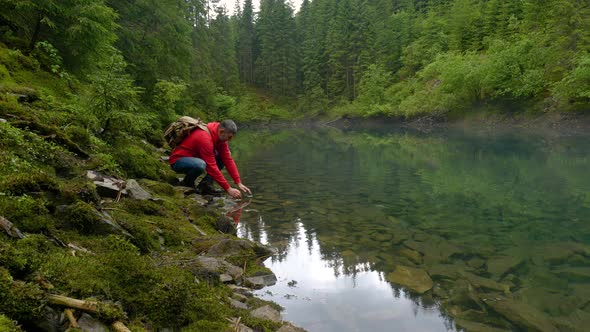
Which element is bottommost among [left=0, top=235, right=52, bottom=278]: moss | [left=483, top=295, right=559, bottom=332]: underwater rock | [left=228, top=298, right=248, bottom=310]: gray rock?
[left=483, top=295, right=559, bottom=332]: underwater rock

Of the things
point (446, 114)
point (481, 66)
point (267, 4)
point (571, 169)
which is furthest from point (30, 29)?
point (267, 4)

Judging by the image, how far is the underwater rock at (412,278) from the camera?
18.2ft

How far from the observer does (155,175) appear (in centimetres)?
912

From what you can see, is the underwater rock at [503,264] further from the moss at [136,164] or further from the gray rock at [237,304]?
the moss at [136,164]

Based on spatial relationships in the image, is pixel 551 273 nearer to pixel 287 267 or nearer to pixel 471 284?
pixel 471 284

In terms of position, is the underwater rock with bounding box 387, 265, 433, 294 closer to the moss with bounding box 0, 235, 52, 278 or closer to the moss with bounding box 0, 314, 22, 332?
the moss with bounding box 0, 235, 52, 278

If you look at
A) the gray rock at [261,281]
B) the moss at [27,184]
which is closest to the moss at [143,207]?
the moss at [27,184]

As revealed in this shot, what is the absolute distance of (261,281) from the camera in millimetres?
5574

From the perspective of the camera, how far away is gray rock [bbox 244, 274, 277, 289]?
5.42 metres

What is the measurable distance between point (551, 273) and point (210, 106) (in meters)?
36.2

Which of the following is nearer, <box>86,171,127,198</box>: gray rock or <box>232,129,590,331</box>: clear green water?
<box>232,129,590,331</box>: clear green water

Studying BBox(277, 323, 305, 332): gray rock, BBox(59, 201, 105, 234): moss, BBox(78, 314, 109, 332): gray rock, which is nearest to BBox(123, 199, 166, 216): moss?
BBox(59, 201, 105, 234): moss

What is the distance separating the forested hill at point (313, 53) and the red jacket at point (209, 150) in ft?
4.76

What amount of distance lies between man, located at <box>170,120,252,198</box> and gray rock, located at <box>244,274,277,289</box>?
2628 mm
